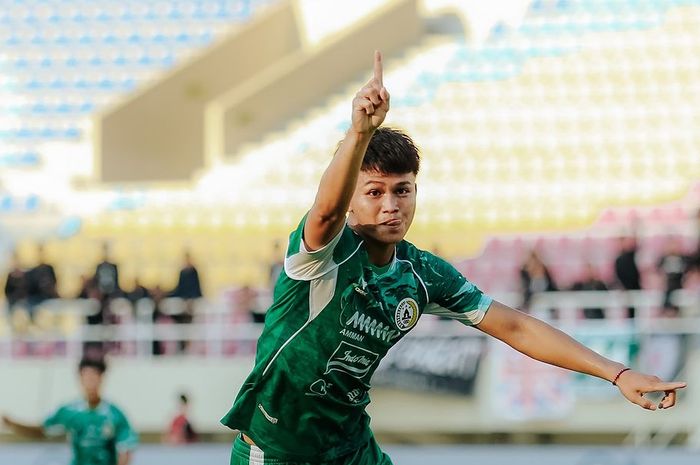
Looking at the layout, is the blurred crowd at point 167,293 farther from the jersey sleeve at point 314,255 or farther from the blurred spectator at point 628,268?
the jersey sleeve at point 314,255

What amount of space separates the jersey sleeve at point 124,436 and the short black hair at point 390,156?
5785 millimetres

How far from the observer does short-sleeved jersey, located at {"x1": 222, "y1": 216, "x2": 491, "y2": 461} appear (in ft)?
14.0

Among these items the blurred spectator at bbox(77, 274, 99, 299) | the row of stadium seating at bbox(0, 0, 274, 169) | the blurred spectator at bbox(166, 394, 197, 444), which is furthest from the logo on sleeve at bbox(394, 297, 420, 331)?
the row of stadium seating at bbox(0, 0, 274, 169)

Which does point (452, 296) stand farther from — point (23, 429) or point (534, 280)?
point (534, 280)

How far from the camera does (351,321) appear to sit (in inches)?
171

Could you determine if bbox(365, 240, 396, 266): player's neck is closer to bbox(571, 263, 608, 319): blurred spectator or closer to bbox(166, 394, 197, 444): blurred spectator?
bbox(166, 394, 197, 444): blurred spectator

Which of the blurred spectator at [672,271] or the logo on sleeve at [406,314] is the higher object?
the logo on sleeve at [406,314]

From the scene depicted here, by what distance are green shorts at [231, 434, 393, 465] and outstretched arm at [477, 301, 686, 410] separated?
0.59 metres

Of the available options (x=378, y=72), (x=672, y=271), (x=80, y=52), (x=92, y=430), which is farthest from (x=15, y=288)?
(x=378, y=72)

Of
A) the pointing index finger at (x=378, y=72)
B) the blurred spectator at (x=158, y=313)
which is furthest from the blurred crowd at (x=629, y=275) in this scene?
the pointing index finger at (x=378, y=72)

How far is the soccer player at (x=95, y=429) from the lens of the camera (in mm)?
9594

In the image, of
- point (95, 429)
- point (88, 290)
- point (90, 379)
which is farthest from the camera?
point (88, 290)

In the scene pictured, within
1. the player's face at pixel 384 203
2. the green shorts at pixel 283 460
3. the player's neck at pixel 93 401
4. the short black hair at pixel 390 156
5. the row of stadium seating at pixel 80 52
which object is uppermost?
the row of stadium seating at pixel 80 52

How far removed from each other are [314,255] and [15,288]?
479 inches
